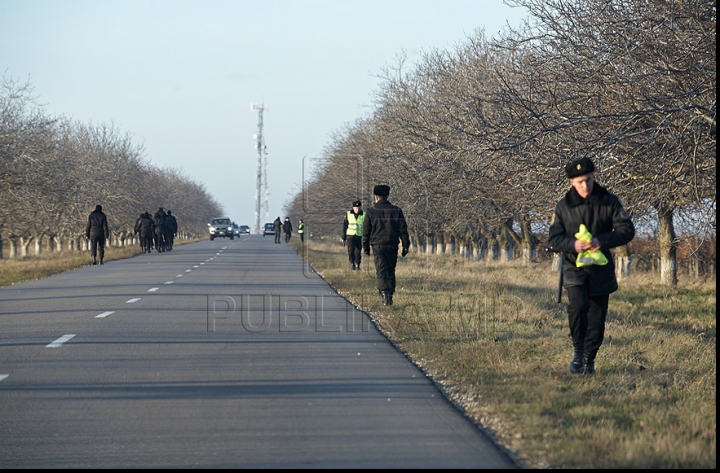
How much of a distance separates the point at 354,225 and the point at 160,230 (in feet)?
81.3

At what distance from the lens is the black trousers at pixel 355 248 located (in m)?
27.5

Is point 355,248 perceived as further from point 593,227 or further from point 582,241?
point 582,241

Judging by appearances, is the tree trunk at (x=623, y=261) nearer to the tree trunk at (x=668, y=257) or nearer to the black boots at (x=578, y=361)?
the tree trunk at (x=668, y=257)

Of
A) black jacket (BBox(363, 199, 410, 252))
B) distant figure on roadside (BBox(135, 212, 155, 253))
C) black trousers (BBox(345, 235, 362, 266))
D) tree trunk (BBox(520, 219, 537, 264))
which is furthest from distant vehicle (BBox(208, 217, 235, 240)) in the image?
black jacket (BBox(363, 199, 410, 252))

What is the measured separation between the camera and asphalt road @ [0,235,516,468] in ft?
20.7

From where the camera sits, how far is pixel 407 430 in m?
6.99

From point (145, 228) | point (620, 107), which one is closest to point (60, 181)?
point (145, 228)

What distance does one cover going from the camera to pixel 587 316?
9.43 meters

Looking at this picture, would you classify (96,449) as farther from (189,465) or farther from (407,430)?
(407,430)

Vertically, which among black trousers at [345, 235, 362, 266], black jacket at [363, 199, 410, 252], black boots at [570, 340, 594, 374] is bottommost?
black boots at [570, 340, 594, 374]

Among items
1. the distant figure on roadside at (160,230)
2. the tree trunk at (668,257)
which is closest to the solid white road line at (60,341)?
the tree trunk at (668,257)

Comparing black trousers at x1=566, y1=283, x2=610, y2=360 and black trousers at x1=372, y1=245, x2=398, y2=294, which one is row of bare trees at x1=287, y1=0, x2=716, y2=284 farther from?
black trousers at x1=566, y1=283, x2=610, y2=360

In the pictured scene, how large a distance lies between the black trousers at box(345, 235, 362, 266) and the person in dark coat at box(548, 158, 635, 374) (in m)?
18.0

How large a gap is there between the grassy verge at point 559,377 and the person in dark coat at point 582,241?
509mm
